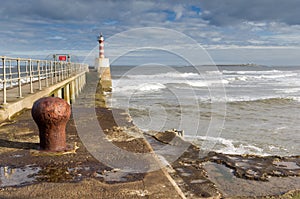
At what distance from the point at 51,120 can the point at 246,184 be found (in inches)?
107

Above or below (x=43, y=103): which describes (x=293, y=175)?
below

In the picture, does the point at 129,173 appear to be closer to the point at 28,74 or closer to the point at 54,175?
the point at 54,175

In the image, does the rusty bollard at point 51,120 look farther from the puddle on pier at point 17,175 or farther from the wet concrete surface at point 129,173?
the puddle on pier at point 17,175

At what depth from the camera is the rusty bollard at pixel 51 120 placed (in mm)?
4273

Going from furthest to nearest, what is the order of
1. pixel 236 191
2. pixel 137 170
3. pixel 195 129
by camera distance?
pixel 195 129
pixel 236 191
pixel 137 170

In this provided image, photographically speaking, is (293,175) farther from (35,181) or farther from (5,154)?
(5,154)

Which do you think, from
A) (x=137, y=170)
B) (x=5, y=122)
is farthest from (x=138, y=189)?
(x=5, y=122)

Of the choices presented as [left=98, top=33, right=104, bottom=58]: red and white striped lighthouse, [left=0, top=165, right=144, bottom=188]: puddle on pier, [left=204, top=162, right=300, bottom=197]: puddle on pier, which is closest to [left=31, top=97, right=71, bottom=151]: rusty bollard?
[left=0, top=165, right=144, bottom=188]: puddle on pier

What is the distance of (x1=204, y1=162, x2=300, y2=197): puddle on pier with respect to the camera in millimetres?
3980

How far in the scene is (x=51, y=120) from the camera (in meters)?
4.29

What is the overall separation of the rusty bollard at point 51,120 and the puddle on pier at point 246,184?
2140mm

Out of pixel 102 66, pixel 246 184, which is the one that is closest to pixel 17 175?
pixel 246 184

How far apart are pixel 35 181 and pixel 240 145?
692 cm

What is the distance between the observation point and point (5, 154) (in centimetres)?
429
